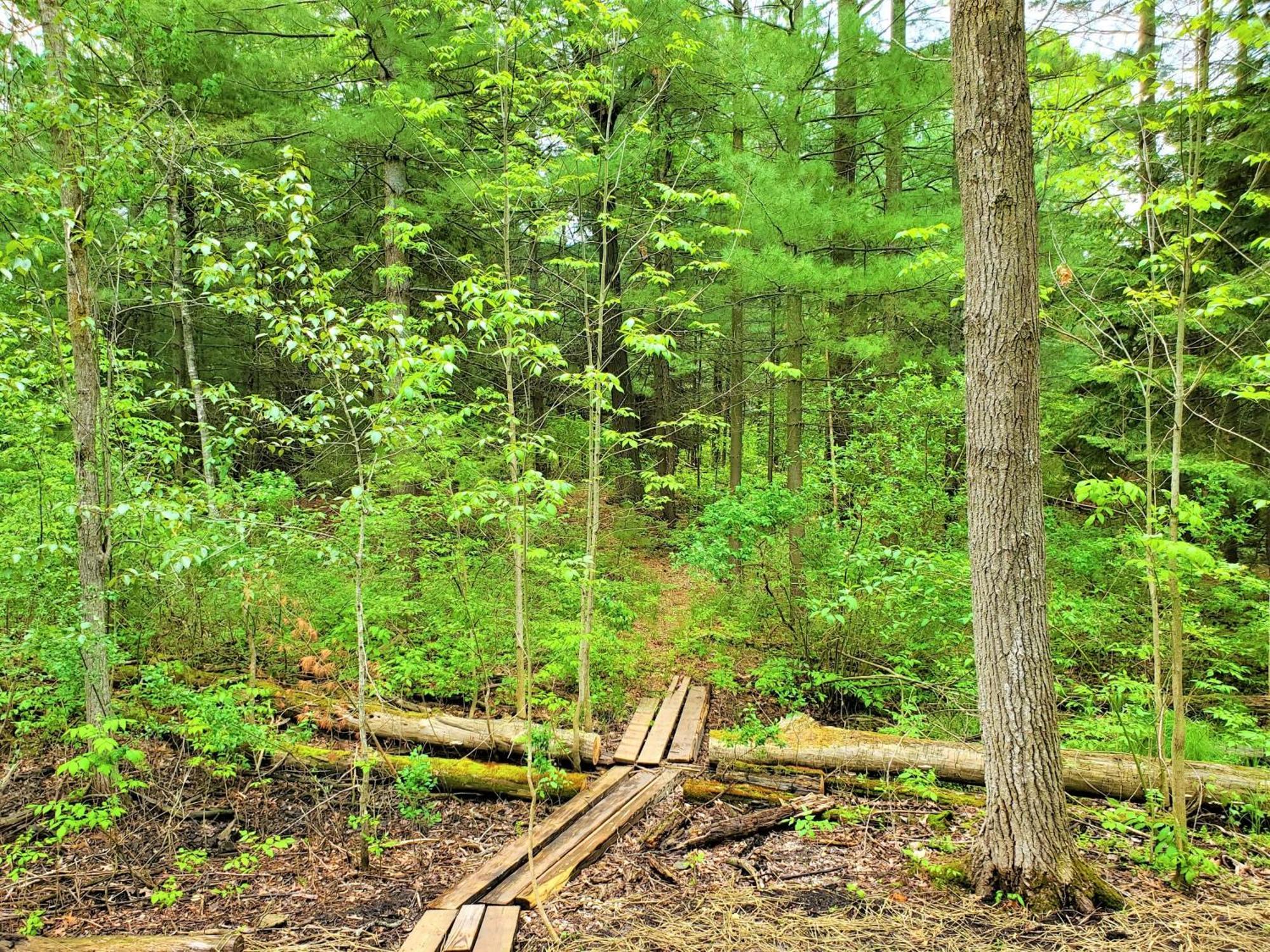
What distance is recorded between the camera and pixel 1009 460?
9.86 ft

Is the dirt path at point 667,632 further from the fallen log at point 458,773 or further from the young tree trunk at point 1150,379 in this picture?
the young tree trunk at point 1150,379

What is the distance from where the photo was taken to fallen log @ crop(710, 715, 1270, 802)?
13.3 ft

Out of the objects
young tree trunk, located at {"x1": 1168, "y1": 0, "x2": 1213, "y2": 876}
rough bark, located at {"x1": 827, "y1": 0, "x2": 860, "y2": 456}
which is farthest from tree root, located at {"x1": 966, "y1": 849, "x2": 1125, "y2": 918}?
rough bark, located at {"x1": 827, "y1": 0, "x2": 860, "y2": 456}

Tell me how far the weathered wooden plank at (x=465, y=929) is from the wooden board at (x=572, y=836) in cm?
14

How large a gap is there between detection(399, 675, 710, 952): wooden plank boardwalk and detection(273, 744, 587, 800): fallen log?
0.32 metres

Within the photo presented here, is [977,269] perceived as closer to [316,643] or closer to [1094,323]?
[1094,323]

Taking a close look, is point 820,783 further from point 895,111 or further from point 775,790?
point 895,111

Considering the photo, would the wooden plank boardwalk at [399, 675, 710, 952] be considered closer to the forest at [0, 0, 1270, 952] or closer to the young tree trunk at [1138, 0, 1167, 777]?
the forest at [0, 0, 1270, 952]

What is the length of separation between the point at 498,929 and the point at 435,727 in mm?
2590

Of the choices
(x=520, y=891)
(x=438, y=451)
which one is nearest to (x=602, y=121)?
(x=438, y=451)

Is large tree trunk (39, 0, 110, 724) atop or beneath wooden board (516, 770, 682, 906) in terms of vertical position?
atop

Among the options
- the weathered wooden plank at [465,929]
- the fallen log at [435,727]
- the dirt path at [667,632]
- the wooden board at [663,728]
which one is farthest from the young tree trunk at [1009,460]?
the dirt path at [667,632]

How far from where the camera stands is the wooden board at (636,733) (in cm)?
533

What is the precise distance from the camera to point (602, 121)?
392 inches
